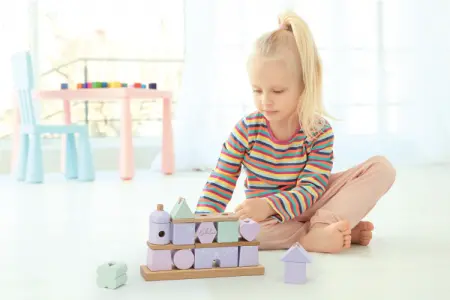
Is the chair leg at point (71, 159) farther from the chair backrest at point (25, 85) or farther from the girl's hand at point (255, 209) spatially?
the girl's hand at point (255, 209)

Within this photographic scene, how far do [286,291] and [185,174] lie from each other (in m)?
1.86

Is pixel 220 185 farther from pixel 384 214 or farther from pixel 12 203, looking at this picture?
pixel 12 203

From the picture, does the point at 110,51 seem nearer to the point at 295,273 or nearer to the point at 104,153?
the point at 104,153

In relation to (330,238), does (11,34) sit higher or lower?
higher

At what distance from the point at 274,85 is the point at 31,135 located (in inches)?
63.3

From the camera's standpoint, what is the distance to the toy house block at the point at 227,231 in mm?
1036

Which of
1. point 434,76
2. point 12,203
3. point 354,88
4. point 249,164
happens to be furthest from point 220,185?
point 434,76

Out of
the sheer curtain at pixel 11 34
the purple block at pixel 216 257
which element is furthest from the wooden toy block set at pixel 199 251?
the sheer curtain at pixel 11 34

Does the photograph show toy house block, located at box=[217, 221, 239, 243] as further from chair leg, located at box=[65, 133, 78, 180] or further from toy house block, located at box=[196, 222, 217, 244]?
chair leg, located at box=[65, 133, 78, 180]

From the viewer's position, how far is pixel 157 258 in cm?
102

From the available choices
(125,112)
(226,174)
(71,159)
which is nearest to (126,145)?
(125,112)

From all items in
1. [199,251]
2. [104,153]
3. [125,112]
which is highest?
[125,112]

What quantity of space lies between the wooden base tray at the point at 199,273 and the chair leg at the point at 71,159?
5.68 ft

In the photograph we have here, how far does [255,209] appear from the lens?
1.21m
